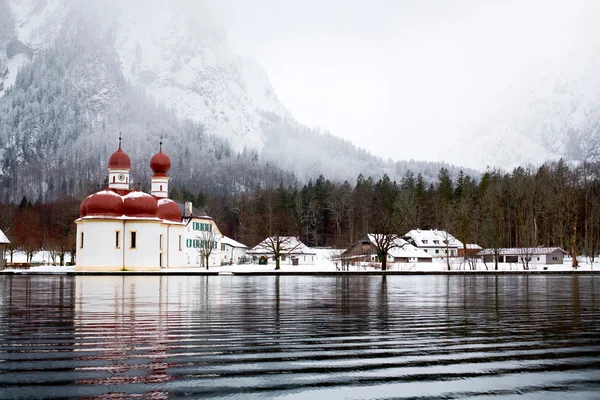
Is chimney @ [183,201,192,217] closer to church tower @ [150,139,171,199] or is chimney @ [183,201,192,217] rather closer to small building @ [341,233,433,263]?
church tower @ [150,139,171,199]

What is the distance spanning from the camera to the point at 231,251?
111875mm

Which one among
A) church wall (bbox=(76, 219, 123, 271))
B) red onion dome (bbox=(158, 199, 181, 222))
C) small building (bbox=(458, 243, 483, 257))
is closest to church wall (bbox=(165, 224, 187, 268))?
red onion dome (bbox=(158, 199, 181, 222))

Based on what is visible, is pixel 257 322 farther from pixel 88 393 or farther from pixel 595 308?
pixel 595 308

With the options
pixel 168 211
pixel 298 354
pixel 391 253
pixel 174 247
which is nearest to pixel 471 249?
pixel 391 253

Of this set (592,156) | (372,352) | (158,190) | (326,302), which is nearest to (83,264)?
(158,190)

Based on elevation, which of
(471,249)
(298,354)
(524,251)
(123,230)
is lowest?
(298,354)

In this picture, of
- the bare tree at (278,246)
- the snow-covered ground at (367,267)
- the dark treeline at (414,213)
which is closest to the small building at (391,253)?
the snow-covered ground at (367,267)

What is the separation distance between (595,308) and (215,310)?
12954mm

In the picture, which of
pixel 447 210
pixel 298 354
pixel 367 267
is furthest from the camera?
pixel 447 210

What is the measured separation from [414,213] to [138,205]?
55.8 m

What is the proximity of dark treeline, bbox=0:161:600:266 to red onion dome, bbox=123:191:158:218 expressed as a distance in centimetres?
1686

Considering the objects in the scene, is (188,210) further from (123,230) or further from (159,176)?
(123,230)

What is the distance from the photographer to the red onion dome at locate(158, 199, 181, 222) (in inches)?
3418

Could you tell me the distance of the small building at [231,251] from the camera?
10844 cm
